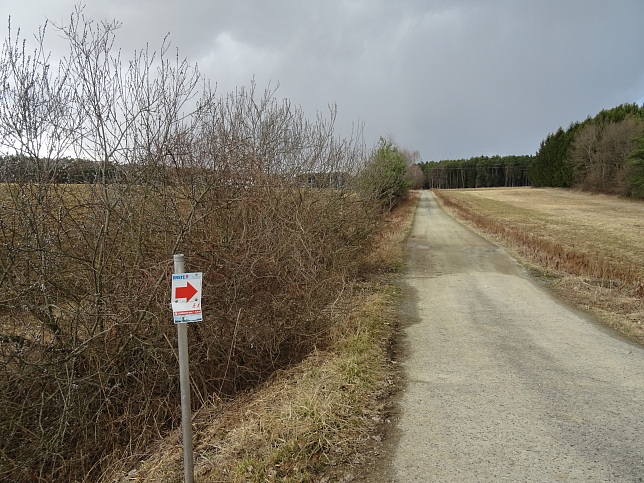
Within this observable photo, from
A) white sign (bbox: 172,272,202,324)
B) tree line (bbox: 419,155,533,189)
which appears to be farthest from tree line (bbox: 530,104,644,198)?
white sign (bbox: 172,272,202,324)

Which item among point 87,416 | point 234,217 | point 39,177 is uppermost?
point 39,177

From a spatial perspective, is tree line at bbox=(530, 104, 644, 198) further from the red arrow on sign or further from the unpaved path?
the red arrow on sign

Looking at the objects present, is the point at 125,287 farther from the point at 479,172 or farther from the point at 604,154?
the point at 479,172

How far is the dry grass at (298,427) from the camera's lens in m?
3.46

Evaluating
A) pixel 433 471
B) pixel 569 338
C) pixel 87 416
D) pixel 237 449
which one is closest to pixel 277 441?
pixel 237 449

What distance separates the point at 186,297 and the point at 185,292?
0.04m

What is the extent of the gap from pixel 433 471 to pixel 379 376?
1779 mm

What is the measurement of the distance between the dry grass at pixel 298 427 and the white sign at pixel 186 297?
1340mm

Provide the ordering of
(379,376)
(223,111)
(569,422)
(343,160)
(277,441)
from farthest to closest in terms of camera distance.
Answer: (343,160), (223,111), (379,376), (569,422), (277,441)

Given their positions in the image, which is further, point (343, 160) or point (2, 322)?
point (343, 160)

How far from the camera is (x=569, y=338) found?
6578 millimetres

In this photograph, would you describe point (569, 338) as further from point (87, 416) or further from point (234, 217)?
point (87, 416)

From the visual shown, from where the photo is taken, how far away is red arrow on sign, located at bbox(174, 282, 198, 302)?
119 inches

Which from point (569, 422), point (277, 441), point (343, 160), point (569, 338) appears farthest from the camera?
point (343, 160)
